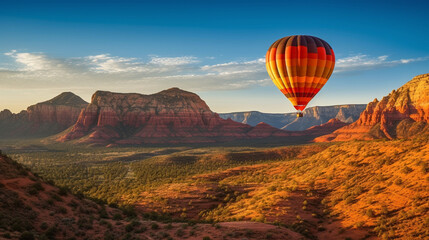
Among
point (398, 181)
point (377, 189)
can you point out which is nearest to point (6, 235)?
point (377, 189)

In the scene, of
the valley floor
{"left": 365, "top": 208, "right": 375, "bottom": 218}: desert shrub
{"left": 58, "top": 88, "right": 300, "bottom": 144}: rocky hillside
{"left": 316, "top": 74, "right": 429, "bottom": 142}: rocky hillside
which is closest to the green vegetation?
the valley floor

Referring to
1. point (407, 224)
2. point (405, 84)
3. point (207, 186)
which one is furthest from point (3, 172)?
point (405, 84)

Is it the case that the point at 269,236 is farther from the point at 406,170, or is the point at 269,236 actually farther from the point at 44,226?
the point at 406,170

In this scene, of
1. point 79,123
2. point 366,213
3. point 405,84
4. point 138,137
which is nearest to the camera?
point 366,213

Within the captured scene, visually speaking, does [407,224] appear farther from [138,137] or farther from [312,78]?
[138,137]

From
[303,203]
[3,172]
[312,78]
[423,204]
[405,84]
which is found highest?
[405,84]
